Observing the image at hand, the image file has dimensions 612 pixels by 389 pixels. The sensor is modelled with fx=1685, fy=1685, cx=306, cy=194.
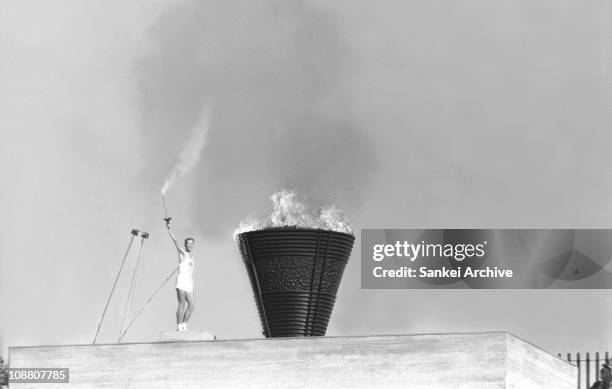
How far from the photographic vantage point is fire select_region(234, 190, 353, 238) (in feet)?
147

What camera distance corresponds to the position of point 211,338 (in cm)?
3966

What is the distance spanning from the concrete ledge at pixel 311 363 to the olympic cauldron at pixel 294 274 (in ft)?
20.3

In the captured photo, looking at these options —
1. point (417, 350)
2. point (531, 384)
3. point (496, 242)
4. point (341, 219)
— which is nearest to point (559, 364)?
point (531, 384)

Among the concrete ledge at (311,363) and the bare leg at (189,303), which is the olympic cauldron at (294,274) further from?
the concrete ledge at (311,363)

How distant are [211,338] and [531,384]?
24.7 ft

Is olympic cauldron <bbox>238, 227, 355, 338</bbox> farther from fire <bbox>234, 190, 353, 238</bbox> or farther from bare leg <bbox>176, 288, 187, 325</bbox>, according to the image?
bare leg <bbox>176, 288, 187, 325</bbox>

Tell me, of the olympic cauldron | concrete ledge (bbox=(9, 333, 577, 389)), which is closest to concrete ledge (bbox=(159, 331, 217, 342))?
concrete ledge (bbox=(9, 333, 577, 389))

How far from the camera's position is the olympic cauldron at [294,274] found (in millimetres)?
43844

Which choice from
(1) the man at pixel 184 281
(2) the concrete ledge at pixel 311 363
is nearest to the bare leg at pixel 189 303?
(1) the man at pixel 184 281

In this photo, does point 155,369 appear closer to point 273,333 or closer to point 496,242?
point 273,333

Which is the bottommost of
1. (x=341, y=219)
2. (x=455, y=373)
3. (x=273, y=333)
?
(x=455, y=373)

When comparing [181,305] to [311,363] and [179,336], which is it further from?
[311,363]

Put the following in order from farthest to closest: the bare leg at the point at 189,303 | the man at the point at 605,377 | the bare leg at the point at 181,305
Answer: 1. the man at the point at 605,377
2. the bare leg at the point at 189,303
3. the bare leg at the point at 181,305

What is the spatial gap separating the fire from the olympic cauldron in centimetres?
44
